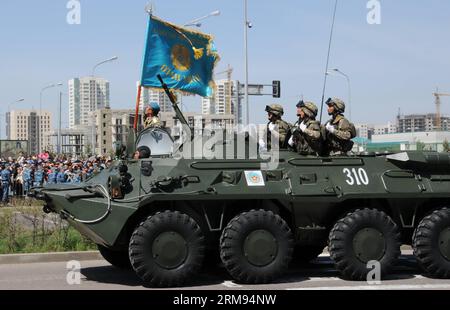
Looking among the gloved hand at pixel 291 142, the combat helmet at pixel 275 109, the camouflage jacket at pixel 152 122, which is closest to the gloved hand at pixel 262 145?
the gloved hand at pixel 291 142

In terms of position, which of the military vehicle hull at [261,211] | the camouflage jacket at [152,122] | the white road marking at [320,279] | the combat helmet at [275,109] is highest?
the combat helmet at [275,109]

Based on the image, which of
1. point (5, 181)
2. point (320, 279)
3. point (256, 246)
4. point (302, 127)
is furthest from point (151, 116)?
point (5, 181)

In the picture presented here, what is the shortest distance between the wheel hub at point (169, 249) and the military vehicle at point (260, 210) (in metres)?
0.01

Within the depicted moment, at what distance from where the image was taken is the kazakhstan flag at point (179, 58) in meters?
11.6

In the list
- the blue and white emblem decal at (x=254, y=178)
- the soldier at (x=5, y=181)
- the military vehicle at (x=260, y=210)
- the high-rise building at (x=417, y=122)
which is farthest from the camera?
the high-rise building at (x=417, y=122)

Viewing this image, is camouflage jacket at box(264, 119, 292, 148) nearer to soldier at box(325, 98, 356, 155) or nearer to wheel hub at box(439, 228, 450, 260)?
soldier at box(325, 98, 356, 155)

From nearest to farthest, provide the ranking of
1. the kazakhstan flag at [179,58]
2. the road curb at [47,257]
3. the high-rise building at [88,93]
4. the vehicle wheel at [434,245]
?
the vehicle wheel at [434,245], the road curb at [47,257], the kazakhstan flag at [179,58], the high-rise building at [88,93]

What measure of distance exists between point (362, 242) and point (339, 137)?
65.3 inches

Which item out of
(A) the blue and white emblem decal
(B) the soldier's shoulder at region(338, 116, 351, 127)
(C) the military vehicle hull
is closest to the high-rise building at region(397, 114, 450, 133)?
(B) the soldier's shoulder at region(338, 116, 351, 127)

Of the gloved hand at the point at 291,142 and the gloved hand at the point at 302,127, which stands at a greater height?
the gloved hand at the point at 302,127

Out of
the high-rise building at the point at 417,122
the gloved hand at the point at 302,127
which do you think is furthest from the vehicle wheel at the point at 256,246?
the high-rise building at the point at 417,122

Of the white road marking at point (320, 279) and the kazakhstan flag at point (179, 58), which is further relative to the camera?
the kazakhstan flag at point (179, 58)

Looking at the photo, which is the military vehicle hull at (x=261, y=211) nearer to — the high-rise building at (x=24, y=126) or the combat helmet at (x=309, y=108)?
the combat helmet at (x=309, y=108)
